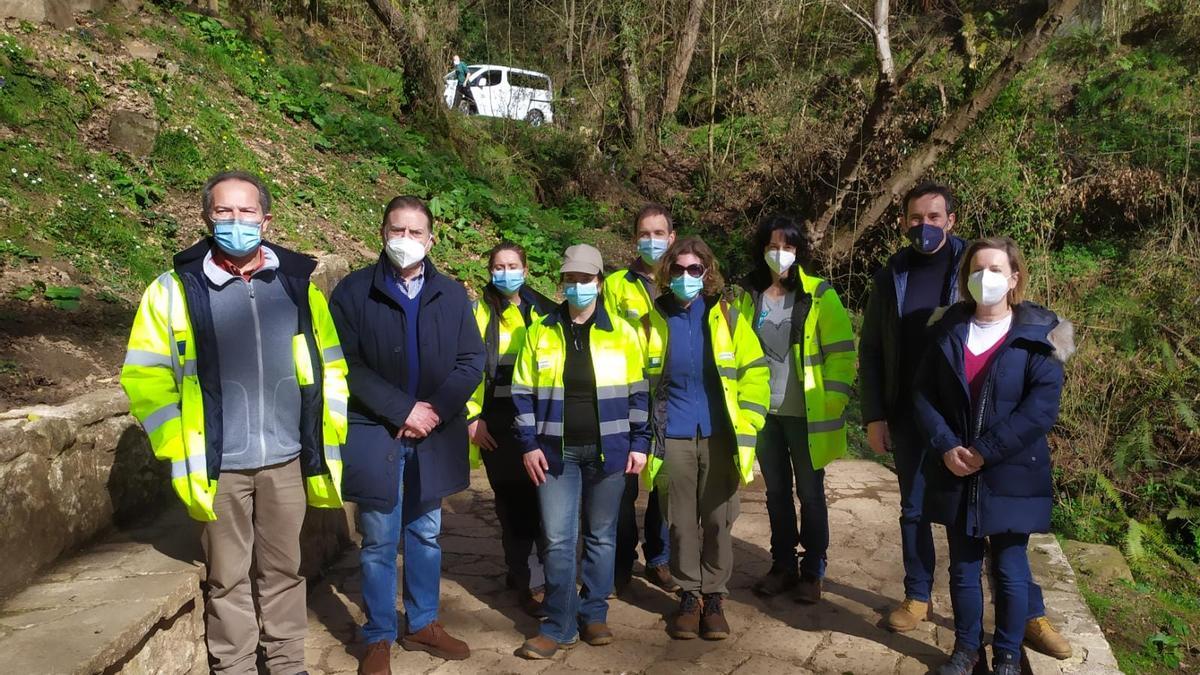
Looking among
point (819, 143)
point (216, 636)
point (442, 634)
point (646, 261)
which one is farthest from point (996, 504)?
point (819, 143)

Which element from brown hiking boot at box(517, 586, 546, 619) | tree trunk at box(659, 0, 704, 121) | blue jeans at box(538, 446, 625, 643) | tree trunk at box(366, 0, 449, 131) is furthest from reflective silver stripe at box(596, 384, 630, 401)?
tree trunk at box(659, 0, 704, 121)

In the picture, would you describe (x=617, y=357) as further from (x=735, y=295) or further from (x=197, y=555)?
(x=197, y=555)

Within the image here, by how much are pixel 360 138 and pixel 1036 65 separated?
35.4 ft

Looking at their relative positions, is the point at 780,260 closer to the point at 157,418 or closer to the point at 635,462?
the point at 635,462

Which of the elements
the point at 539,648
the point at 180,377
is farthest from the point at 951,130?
the point at 180,377

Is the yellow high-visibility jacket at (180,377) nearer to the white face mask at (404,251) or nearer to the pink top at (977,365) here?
the white face mask at (404,251)

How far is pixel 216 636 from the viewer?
339cm

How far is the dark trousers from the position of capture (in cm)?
444

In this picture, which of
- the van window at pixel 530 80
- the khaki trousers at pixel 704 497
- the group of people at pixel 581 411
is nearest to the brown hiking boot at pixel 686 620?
the group of people at pixel 581 411

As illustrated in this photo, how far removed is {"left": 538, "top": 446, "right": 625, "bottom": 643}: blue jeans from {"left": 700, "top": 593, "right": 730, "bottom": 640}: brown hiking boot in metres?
0.52

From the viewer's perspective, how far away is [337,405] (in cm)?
352

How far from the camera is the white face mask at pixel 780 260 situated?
14.2ft

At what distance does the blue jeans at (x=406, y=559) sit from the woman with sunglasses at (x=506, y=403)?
20.5 inches

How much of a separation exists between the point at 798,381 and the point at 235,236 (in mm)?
2652
